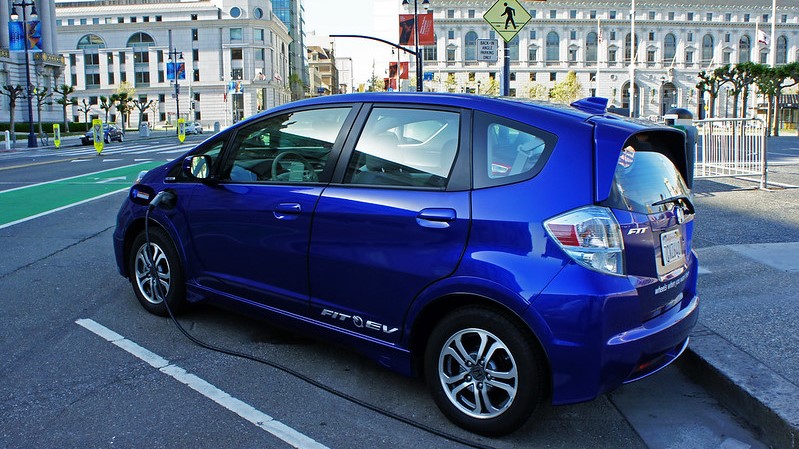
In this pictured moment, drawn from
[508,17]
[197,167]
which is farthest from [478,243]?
[508,17]

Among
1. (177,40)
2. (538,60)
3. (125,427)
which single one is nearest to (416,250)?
(125,427)

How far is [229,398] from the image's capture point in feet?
12.8

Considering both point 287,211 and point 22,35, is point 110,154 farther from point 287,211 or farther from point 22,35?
point 287,211

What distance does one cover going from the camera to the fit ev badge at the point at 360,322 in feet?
12.5

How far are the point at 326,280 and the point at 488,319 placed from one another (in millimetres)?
1128

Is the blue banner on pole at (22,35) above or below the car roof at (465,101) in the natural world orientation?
above

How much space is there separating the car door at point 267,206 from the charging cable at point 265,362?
372 millimetres

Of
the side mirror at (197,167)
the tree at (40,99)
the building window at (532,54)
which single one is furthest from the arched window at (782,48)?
the side mirror at (197,167)

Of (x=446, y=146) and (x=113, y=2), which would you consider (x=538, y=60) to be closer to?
(x=113, y=2)

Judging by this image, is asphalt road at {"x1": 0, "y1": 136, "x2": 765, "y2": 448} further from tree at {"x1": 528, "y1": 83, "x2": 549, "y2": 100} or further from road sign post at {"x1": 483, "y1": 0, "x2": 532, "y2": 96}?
tree at {"x1": 528, "y1": 83, "x2": 549, "y2": 100}

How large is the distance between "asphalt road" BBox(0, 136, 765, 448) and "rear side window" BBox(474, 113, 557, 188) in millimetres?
1294

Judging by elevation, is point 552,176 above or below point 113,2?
below

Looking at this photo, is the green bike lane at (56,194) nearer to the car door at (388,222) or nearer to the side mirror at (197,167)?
the side mirror at (197,167)

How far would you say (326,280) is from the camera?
4.06 meters
